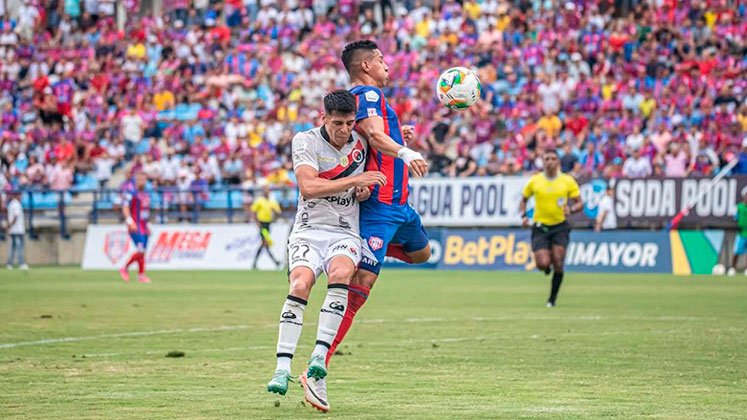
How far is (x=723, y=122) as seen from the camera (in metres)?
29.6

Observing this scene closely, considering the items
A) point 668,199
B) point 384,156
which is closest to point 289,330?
point 384,156

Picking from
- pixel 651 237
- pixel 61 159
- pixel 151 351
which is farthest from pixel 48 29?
pixel 151 351

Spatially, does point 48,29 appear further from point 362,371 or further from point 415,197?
point 362,371

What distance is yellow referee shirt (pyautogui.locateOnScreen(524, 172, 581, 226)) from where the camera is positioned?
65.0ft

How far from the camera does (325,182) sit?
907cm

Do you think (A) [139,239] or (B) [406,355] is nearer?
(B) [406,355]

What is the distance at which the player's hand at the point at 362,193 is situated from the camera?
9273 millimetres

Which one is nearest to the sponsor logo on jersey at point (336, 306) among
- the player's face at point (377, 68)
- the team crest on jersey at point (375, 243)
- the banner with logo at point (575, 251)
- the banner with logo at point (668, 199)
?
the team crest on jersey at point (375, 243)

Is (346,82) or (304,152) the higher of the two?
(304,152)

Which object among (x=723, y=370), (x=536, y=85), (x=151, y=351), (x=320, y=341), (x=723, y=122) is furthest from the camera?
(x=536, y=85)

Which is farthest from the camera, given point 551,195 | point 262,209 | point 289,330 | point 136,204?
point 262,209

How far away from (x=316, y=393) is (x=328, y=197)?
56.9 inches

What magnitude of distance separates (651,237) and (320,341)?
2245 cm

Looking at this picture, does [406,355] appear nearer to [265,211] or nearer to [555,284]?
[555,284]
